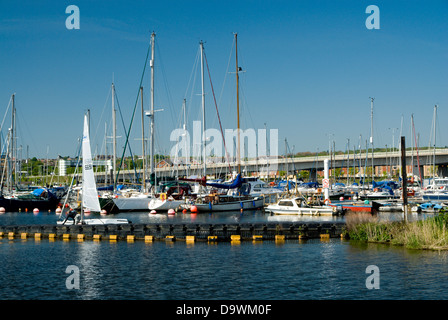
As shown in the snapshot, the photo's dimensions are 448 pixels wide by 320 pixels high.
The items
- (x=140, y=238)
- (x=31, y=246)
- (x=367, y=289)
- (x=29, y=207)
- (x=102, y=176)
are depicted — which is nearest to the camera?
(x=367, y=289)

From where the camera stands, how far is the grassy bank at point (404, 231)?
31234 millimetres

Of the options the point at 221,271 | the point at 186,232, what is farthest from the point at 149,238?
the point at 221,271

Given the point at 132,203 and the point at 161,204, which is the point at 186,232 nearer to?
the point at 161,204

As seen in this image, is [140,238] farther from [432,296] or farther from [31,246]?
[432,296]

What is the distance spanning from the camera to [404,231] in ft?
111

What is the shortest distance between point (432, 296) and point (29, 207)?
2678 inches

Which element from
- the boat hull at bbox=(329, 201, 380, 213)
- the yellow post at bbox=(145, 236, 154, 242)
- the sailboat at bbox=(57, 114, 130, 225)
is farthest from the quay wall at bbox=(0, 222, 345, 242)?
the boat hull at bbox=(329, 201, 380, 213)

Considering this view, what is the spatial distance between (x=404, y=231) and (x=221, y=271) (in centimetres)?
1341

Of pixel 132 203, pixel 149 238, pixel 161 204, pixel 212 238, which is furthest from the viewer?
pixel 132 203

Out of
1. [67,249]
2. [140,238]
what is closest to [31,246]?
[67,249]

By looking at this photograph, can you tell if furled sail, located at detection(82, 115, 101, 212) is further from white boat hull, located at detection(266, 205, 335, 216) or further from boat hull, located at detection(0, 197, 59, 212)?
boat hull, located at detection(0, 197, 59, 212)

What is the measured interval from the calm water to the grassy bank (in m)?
0.86

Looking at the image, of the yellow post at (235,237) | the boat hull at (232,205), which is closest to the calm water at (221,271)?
the yellow post at (235,237)
